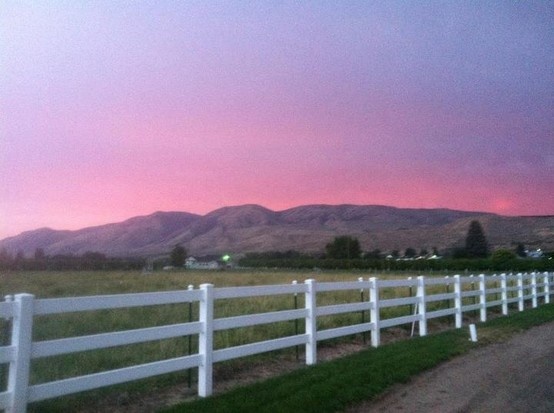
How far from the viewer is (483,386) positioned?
32.5 ft

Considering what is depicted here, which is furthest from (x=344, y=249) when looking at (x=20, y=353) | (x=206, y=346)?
(x=20, y=353)

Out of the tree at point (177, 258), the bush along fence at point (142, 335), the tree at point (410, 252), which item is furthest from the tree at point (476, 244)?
the bush along fence at point (142, 335)

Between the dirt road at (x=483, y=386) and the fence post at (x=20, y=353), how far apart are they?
4021 millimetres

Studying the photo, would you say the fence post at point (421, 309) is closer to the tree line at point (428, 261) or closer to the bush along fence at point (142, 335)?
the bush along fence at point (142, 335)

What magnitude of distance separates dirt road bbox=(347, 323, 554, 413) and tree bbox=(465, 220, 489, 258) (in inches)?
3653

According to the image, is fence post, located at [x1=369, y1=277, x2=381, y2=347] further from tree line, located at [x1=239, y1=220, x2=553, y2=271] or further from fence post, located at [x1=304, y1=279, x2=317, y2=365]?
tree line, located at [x1=239, y1=220, x2=553, y2=271]

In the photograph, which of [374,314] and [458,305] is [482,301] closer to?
[458,305]

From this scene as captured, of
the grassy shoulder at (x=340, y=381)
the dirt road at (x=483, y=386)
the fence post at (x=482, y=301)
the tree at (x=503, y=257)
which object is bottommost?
the dirt road at (x=483, y=386)

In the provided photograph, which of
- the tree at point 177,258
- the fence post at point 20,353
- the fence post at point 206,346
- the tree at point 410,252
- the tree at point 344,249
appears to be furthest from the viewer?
the tree at point 410,252

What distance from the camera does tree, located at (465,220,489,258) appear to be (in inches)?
4094

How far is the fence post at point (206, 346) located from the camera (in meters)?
8.83

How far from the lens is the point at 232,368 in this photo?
10703mm

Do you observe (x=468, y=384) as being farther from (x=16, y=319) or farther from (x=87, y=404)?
(x=16, y=319)

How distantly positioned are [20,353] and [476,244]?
358 feet
